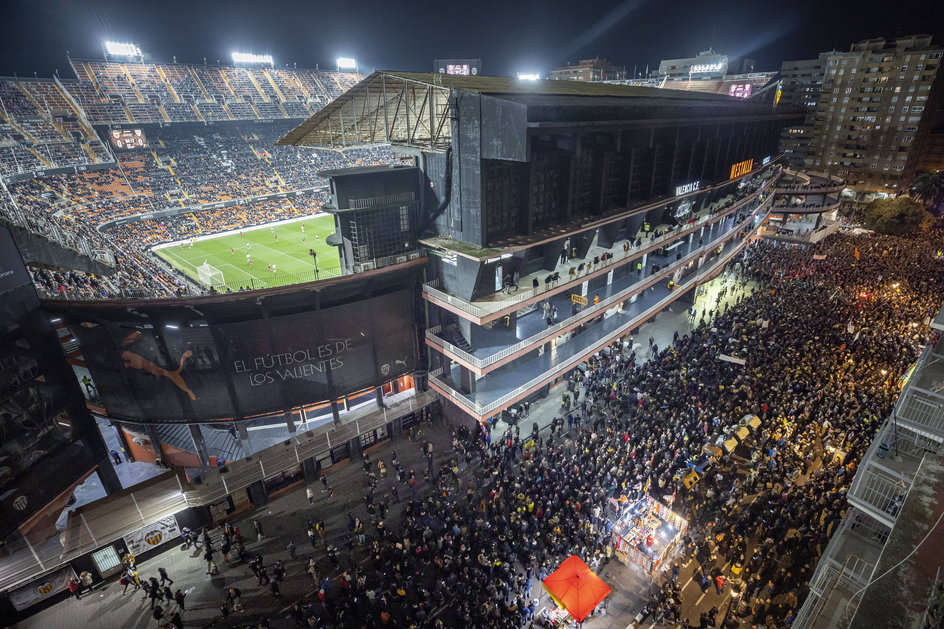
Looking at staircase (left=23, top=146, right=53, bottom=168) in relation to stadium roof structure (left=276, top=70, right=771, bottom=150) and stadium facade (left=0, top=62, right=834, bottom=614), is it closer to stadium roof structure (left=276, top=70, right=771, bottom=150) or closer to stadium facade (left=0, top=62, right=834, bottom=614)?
stadium facade (left=0, top=62, right=834, bottom=614)

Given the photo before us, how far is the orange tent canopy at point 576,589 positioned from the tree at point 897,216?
61948 millimetres

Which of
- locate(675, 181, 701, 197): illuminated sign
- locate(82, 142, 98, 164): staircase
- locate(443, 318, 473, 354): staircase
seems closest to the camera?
locate(443, 318, 473, 354): staircase

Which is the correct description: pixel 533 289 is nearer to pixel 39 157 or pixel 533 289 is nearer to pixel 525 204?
pixel 525 204

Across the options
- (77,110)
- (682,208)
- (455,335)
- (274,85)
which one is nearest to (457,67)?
(682,208)

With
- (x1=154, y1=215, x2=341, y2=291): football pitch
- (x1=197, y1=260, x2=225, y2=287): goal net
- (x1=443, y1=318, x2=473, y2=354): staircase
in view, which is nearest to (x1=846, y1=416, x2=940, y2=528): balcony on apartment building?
(x1=443, y1=318, x2=473, y2=354): staircase

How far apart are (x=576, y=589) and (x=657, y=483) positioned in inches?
295

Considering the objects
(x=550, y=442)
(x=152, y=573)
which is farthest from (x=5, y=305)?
(x=550, y=442)

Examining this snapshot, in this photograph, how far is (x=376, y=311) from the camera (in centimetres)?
2228

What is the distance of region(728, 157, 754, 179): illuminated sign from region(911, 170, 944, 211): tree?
35.4 meters

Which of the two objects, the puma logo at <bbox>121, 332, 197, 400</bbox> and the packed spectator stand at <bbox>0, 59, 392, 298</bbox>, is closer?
the puma logo at <bbox>121, 332, 197, 400</bbox>

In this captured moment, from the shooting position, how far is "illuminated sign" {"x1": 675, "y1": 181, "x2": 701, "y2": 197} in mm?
30594

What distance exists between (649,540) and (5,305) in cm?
2466

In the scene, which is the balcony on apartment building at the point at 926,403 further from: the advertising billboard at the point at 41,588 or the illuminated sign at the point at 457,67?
the illuminated sign at the point at 457,67

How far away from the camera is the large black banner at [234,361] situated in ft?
62.6
